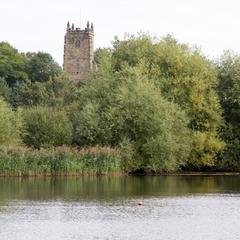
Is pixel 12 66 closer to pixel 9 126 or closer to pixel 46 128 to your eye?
pixel 46 128

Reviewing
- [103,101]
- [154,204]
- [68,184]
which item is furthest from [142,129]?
[154,204]

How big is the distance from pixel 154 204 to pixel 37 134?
26.5 metres

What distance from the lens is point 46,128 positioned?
67562 mm

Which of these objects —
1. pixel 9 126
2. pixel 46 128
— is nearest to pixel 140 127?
pixel 46 128

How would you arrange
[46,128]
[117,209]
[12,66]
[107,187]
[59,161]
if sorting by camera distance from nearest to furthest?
[117,209] → [107,187] → [59,161] → [46,128] → [12,66]

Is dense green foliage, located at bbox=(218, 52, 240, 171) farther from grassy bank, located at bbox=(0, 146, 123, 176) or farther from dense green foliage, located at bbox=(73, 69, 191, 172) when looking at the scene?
grassy bank, located at bbox=(0, 146, 123, 176)

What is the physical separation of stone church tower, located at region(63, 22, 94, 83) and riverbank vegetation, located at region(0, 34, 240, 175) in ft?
196

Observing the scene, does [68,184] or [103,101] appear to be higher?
[103,101]

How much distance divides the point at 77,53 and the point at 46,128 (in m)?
68.7

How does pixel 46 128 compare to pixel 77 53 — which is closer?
pixel 46 128

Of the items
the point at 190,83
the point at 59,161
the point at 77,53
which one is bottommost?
the point at 59,161

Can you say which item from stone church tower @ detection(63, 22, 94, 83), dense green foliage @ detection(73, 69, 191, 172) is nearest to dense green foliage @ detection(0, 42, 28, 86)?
stone church tower @ detection(63, 22, 94, 83)

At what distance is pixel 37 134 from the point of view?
6775 centimetres

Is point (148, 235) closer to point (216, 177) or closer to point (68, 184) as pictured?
point (68, 184)
